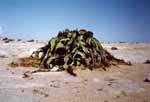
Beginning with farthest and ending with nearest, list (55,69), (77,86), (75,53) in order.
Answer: (75,53) → (55,69) → (77,86)

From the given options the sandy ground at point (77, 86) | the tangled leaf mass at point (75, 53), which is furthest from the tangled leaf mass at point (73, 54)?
the sandy ground at point (77, 86)

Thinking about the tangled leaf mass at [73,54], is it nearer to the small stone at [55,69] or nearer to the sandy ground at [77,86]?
the small stone at [55,69]

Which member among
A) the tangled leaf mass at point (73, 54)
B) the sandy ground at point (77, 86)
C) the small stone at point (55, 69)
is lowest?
the sandy ground at point (77, 86)

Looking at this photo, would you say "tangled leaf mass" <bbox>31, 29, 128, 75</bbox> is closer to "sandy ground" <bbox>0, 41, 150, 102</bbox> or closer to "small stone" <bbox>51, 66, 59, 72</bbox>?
"small stone" <bbox>51, 66, 59, 72</bbox>

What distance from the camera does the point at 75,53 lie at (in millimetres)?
9109

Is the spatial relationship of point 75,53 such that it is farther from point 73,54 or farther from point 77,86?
point 77,86

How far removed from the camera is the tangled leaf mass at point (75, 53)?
8.98 m

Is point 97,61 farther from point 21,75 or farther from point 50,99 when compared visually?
point 50,99

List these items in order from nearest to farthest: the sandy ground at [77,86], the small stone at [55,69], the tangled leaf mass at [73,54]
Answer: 1. the sandy ground at [77,86]
2. the small stone at [55,69]
3. the tangled leaf mass at [73,54]

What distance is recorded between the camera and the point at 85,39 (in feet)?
32.1

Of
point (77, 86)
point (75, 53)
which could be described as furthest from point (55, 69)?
point (77, 86)

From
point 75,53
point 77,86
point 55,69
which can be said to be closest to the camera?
point 77,86

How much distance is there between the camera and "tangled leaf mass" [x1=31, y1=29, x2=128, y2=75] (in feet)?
29.5

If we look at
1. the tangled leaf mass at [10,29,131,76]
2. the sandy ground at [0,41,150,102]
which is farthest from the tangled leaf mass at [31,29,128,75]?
the sandy ground at [0,41,150,102]
